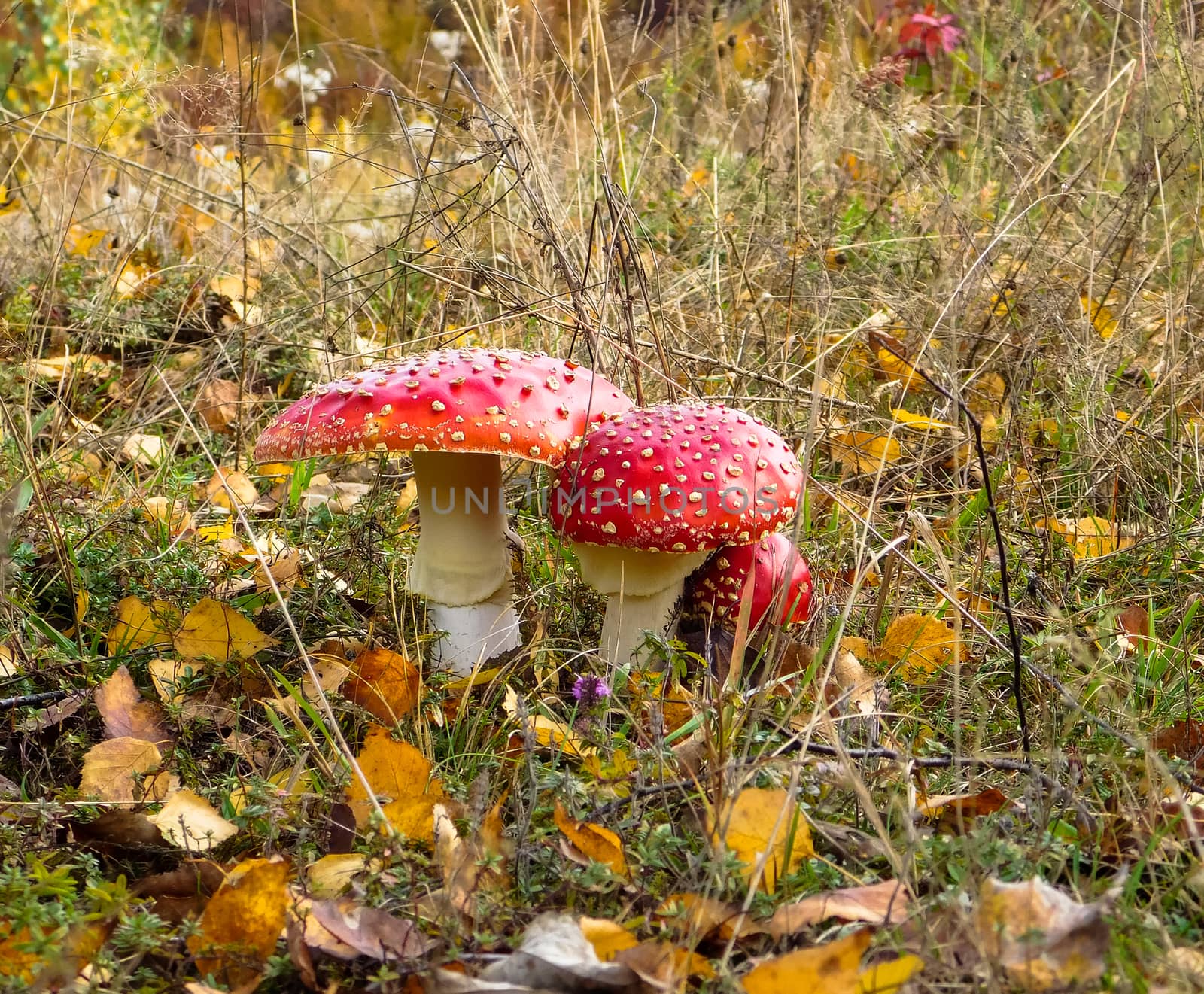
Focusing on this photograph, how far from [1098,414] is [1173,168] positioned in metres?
0.86

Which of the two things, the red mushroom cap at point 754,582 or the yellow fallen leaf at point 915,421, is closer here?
the red mushroom cap at point 754,582

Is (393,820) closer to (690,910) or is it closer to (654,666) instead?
(690,910)

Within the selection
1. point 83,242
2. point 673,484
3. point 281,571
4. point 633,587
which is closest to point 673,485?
point 673,484

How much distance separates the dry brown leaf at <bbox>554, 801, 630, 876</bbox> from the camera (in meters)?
1.54

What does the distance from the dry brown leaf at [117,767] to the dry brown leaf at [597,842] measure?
0.79 m

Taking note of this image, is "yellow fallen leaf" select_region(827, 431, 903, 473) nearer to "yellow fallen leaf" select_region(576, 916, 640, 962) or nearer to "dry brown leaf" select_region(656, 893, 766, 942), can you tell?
"dry brown leaf" select_region(656, 893, 766, 942)

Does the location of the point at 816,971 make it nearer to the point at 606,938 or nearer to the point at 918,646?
the point at 606,938

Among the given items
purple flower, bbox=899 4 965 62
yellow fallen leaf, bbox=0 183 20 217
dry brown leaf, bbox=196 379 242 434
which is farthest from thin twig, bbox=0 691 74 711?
purple flower, bbox=899 4 965 62

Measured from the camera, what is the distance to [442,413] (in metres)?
1.89

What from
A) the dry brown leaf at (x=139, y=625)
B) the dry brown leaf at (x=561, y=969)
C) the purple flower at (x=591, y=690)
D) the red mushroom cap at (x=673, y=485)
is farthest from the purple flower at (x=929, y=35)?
the dry brown leaf at (x=561, y=969)

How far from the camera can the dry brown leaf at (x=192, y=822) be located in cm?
168

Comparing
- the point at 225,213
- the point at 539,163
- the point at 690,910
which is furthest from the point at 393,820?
the point at 225,213

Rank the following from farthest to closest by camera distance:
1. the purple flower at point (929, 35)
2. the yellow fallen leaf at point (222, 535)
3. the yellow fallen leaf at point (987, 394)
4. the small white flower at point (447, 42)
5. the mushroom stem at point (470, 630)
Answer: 1. the small white flower at point (447, 42)
2. the purple flower at point (929, 35)
3. the yellow fallen leaf at point (987, 394)
4. the yellow fallen leaf at point (222, 535)
5. the mushroom stem at point (470, 630)

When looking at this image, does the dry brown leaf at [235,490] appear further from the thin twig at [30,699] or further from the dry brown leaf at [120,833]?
the dry brown leaf at [120,833]
